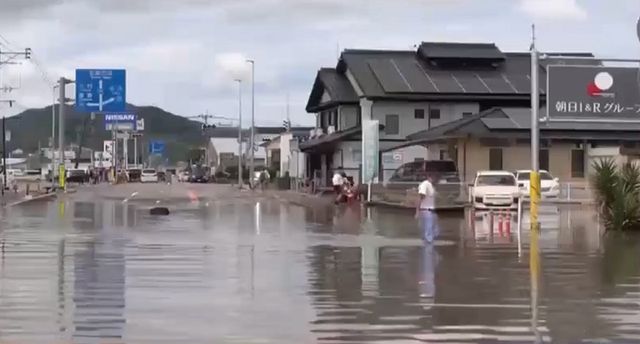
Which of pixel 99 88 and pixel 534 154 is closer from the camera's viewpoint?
pixel 534 154

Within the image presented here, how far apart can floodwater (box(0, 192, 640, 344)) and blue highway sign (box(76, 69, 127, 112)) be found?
3134cm

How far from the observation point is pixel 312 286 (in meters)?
15.5

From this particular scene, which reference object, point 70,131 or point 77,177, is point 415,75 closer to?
point 77,177

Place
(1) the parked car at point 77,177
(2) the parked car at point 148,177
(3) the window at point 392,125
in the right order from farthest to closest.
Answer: (2) the parked car at point 148,177 → (1) the parked car at point 77,177 → (3) the window at point 392,125

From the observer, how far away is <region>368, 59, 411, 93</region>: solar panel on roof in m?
64.2

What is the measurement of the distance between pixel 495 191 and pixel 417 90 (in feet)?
78.9

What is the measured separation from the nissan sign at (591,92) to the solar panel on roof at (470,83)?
3268 cm

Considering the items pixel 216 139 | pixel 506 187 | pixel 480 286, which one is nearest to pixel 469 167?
pixel 506 187

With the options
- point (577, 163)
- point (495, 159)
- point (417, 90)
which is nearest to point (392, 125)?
point (417, 90)

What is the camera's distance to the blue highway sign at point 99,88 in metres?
59.8

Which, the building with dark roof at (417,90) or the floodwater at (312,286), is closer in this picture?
the floodwater at (312,286)

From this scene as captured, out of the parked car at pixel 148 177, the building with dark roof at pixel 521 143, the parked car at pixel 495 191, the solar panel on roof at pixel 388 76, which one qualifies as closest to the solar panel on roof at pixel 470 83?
the solar panel on roof at pixel 388 76

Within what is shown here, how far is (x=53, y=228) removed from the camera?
28953mm

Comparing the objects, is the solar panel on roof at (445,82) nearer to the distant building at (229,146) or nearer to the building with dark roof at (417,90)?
the building with dark roof at (417,90)
